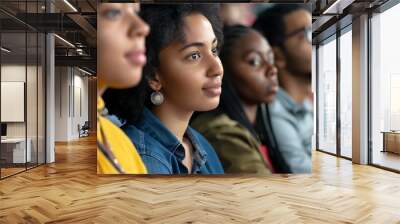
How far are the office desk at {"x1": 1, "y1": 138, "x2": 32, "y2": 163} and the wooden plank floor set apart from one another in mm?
336

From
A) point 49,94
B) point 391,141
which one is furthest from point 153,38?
point 391,141

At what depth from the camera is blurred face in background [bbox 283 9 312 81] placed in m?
6.39

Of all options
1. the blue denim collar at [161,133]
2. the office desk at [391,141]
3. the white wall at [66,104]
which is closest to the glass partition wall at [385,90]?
the office desk at [391,141]

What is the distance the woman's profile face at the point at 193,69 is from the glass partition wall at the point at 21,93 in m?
2.61

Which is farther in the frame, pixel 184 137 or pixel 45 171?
pixel 45 171

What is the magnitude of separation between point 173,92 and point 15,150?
313 centimetres

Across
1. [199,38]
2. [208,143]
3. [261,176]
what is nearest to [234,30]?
[199,38]

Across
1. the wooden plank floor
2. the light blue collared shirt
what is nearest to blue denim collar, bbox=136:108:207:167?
the wooden plank floor

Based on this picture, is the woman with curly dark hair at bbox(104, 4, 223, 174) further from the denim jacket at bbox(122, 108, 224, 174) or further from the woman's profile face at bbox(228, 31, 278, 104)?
the woman's profile face at bbox(228, 31, 278, 104)

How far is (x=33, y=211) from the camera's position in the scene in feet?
14.3

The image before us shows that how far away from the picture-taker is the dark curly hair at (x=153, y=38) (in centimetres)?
609

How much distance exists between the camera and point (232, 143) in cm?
627

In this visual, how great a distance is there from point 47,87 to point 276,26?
16.6 ft

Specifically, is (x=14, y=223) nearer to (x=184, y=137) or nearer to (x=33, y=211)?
(x=33, y=211)
